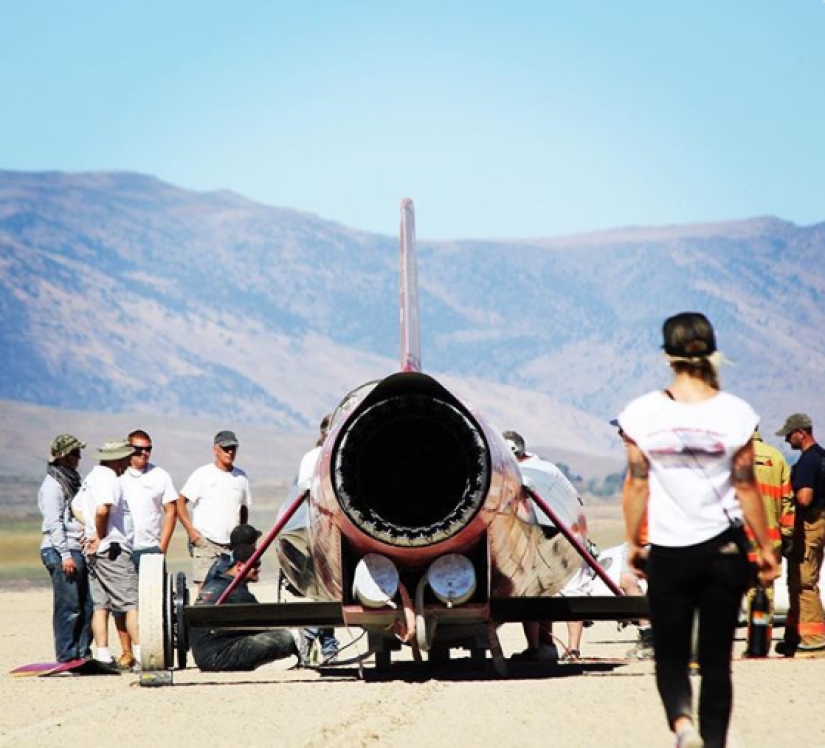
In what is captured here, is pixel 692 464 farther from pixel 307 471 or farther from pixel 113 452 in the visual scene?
pixel 113 452

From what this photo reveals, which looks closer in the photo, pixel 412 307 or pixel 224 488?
pixel 412 307

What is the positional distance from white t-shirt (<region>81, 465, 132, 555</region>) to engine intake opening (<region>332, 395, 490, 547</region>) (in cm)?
335

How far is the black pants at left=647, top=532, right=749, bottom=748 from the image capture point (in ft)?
25.7

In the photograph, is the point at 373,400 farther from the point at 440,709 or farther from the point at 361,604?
the point at 440,709

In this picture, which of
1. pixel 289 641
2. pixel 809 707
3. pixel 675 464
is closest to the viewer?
pixel 675 464

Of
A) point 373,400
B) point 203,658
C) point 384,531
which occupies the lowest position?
point 203,658

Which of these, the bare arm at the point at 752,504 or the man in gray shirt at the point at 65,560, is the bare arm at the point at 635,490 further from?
the man in gray shirt at the point at 65,560

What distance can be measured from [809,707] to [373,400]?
3183 mm

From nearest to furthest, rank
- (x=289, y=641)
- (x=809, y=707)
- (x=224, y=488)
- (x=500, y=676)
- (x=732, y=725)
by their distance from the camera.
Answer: (x=732, y=725) → (x=809, y=707) → (x=500, y=676) → (x=289, y=641) → (x=224, y=488)

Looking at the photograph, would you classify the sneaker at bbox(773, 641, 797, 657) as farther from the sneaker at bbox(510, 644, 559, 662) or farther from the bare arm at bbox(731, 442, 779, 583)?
the bare arm at bbox(731, 442, 779, 583)

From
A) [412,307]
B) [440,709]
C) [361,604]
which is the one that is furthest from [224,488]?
[440,709]

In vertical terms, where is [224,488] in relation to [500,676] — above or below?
above

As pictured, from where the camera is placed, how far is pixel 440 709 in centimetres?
1106

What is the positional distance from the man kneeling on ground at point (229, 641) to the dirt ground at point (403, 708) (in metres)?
0.15
